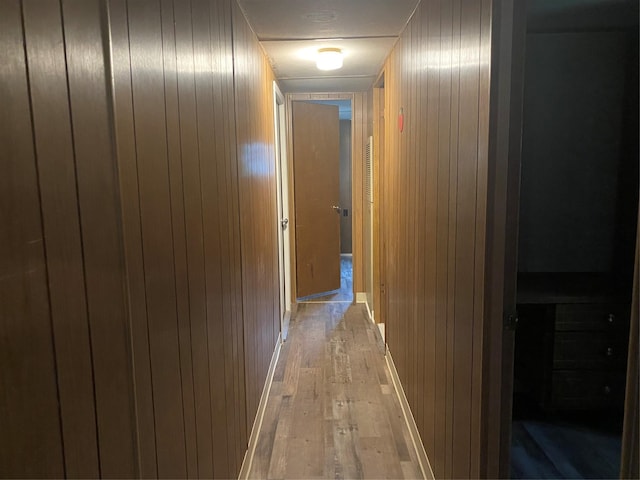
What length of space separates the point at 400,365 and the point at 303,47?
214cm

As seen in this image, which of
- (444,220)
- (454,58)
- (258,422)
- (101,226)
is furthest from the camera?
(258,422)

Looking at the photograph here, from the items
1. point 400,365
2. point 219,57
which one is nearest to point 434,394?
point 400,365

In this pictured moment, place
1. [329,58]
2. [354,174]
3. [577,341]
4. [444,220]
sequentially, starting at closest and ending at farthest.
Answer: [444,220]
[577,341]
[329,58]
[354,174]

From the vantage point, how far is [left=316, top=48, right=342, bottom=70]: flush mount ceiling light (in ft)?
9.82

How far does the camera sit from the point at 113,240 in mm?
822

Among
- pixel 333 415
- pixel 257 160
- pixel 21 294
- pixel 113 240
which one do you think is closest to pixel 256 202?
pixel 257 160

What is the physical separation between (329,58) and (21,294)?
2.81m

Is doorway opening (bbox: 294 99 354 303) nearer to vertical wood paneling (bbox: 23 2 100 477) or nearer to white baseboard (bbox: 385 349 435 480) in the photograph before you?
white baseboard (bbox: 385 349 435 480)

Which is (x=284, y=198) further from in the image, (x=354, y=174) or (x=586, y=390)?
(x=586, y=390)

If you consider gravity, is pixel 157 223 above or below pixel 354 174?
below

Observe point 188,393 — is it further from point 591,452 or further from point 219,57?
point 591,452

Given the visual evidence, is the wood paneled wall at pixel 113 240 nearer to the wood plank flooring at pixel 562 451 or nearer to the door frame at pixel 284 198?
the wood plank flooring at pixel 562 451

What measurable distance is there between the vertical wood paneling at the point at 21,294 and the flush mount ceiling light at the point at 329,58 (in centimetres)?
263

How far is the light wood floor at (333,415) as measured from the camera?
220 cm
